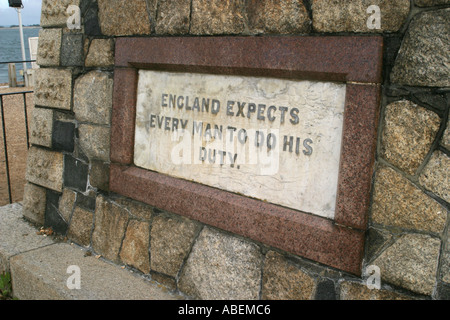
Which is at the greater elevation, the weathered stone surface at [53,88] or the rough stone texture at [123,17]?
the rough stone texture at [123,17]

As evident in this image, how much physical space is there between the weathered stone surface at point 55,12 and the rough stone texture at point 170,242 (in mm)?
1543

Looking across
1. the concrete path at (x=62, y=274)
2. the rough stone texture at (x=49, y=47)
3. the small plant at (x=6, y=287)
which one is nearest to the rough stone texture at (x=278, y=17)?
the concrete path at (x=62, y=274)

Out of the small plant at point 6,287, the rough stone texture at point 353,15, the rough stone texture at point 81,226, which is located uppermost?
the rough stone texture at point 353,15

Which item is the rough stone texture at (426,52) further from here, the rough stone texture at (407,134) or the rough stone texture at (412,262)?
the rough stone texture at (412,262)

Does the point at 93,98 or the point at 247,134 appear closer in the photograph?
the point at 247,134

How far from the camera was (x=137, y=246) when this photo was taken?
2.54 meters

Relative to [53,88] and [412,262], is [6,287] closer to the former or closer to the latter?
[53,88]

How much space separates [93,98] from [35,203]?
3.49 feet

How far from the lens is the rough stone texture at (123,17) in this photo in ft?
7.95

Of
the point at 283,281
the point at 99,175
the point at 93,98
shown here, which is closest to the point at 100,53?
the point at 93,98

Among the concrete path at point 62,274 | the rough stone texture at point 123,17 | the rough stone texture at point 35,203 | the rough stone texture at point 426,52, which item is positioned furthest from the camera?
the rough stone texture at point 35,203

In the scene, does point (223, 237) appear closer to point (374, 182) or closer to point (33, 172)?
point (374, 182)

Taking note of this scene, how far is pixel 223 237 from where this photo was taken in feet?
7.00
